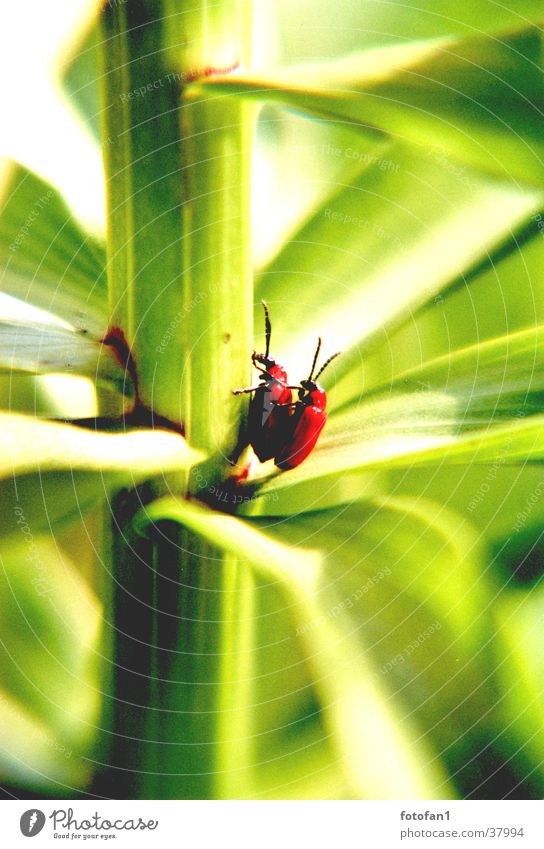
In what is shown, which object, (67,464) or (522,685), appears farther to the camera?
(522,685)

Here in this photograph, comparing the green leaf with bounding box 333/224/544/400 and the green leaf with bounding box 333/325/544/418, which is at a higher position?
the green leaf with bounding box 333/224/544/400

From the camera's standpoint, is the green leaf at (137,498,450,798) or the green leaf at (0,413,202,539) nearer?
the green leaf at (0,413,202,539)

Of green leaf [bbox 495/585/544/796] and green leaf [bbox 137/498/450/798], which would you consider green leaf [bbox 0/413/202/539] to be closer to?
green leaf [bbox 137/498/450/798]

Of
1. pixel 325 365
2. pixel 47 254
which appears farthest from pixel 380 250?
pixel 47 254

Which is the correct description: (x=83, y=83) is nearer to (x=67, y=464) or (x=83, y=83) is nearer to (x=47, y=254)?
(x=47, y=254)

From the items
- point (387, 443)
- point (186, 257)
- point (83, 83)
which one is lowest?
point (387, 443)

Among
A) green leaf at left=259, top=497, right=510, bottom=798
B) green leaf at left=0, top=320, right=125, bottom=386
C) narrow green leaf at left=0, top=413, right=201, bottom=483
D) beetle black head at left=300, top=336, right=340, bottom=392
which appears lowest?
green leaf at left=259, top=497, right=510, bottom=798
